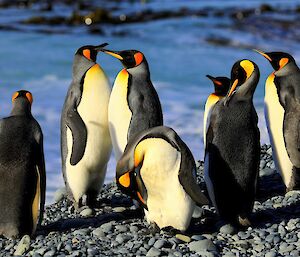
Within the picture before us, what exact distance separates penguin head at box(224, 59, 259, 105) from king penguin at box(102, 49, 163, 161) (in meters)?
0.73

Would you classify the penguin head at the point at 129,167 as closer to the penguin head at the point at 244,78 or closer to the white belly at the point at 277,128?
the penguin head at the point at 244,78

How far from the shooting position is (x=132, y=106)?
17.1 ft

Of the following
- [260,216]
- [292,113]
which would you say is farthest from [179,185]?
[292,113]

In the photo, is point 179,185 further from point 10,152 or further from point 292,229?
point 10,152

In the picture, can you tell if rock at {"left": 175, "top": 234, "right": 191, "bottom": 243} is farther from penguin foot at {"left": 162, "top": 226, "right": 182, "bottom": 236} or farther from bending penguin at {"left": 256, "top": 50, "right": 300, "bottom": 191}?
bending penguin at {"left": 256, "top": 50, "right": 300, "bottom": 191}

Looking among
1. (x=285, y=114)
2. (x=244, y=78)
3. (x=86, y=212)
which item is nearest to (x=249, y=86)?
(x=244, y=78)

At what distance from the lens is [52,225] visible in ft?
16.1

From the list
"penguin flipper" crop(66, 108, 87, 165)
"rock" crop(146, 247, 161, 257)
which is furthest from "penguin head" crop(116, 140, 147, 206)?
"penguin flipper" crop(66, 108, 87, 165)

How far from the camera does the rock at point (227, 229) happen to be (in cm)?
449

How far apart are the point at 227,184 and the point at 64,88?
8852 millimetres

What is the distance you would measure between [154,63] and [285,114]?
37.7 ft

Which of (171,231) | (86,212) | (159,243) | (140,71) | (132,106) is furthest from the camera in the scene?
(140,71)

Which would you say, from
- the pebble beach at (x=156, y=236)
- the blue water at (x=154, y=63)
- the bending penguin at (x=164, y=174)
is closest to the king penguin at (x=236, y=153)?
the pebble beach at (x=156, y=236)

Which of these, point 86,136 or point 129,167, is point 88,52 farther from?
point 129,167
